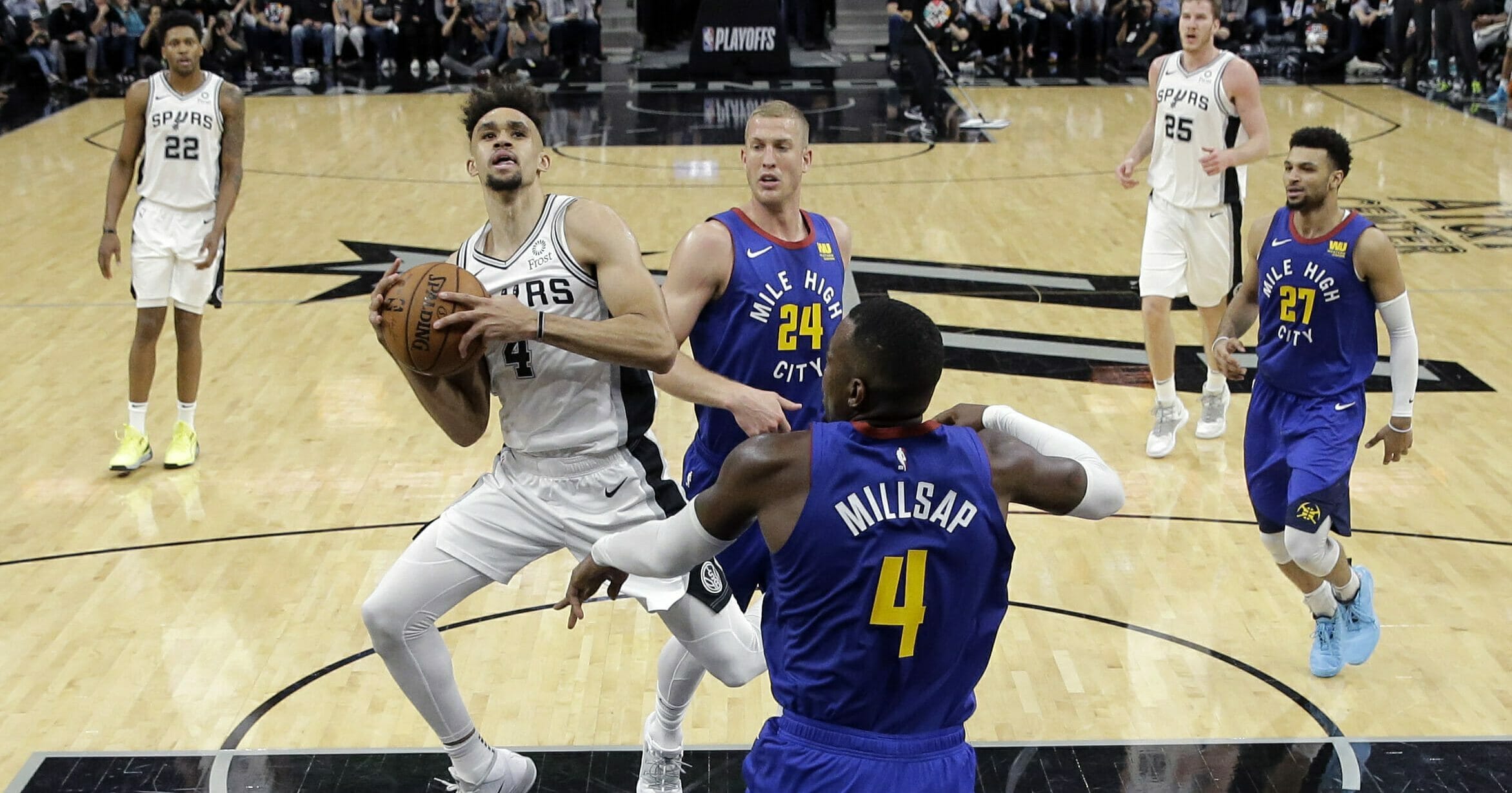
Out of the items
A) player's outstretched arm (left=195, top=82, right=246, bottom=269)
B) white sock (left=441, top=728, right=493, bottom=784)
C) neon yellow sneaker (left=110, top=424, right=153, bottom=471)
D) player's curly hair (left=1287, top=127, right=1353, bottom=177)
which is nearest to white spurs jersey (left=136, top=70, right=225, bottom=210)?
player's outstretched arm (left=195, top=82, right=246, bottom=269)

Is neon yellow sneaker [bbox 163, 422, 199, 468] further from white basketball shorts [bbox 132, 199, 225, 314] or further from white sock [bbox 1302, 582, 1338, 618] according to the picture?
white sock [bbox 1302, 582, 1338, 618]

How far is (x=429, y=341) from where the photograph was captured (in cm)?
384

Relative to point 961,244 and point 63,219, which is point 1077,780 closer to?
point 961,244

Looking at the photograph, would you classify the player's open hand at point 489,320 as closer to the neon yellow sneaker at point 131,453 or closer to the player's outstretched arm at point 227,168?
the player's outstretched arm at point 227,168

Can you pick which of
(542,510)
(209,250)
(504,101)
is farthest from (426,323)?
(209,250)

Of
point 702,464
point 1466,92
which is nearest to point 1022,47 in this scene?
point 1466,92

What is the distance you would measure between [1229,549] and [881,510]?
3.83m

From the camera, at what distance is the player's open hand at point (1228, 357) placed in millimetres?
5273

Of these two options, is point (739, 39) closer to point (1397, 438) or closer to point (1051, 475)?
point (1397, 438)

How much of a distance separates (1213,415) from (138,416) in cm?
518

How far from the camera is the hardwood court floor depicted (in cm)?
506

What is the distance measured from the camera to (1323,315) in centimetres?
511

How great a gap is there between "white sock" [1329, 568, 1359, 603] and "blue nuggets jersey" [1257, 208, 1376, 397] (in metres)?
0.64

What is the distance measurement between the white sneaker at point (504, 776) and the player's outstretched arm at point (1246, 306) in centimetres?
267
